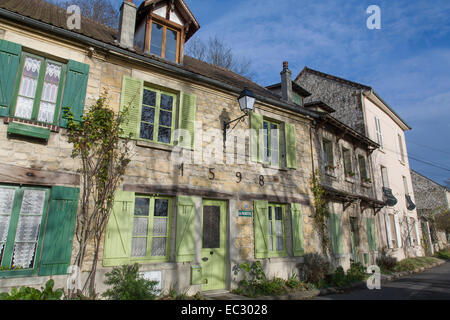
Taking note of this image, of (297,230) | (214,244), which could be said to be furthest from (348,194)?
(214,244)

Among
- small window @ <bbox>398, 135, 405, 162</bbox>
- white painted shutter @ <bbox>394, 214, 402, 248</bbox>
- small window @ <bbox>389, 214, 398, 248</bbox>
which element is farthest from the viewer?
small window @ <bbox>398, 135, 405, 162</bbox>

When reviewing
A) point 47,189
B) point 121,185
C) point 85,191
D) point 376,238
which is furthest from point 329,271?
point 47,189

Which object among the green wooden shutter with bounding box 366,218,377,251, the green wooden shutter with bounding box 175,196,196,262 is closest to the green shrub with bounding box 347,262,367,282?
the green wooden shutter with bounding box 366,218,377,251

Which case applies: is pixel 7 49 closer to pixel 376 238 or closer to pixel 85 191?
pixel 85 191

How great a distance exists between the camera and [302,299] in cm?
664

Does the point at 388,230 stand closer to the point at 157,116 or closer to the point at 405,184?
the point at 405,184

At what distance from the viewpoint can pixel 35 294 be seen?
160 inches

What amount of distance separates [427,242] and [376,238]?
31.2 ft

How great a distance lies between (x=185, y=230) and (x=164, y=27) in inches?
203

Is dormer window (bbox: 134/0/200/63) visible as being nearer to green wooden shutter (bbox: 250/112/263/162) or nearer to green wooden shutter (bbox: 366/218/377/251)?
green wooden shutter (bbox: 250/112/263/162)

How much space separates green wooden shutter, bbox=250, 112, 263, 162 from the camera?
780cm

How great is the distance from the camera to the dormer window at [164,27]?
7.05m

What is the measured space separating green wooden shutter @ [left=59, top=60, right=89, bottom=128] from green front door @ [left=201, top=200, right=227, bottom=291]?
3.34 m

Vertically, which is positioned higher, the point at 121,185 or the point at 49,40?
the point at 49,40
